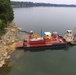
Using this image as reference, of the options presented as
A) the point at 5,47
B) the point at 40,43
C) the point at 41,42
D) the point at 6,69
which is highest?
the point at 5,47

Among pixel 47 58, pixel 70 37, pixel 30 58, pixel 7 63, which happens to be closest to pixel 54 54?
pixel 47 58

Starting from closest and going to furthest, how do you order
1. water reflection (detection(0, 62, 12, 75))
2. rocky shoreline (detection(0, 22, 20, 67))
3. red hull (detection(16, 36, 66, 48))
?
water reflection (detection(0, 62, 12, 75)), rocky shoreline (detection(0, 22, 20, 67)), red hull (detection(16, 36, 66, 48))

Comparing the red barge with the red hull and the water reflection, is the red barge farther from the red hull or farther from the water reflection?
the water reflection

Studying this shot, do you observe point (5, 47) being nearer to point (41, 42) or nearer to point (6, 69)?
point (6, 69)

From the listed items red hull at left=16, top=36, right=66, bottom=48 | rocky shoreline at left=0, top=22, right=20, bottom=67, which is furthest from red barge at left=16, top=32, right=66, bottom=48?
rocky shoreline at left=0, top=22, right=20, bottom=67

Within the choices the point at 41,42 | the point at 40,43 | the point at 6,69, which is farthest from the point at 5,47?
the point at 41,42

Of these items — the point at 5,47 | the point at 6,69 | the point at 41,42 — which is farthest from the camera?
the point at 41,42

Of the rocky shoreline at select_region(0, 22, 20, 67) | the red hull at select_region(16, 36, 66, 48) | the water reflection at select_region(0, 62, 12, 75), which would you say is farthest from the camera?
the red hull at select_region(16, 36, 66, 48)

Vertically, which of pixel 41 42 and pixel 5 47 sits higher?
pixel 5 47

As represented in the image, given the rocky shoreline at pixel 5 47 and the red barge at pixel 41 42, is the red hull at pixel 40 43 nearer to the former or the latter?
the red barge at pixel 41 42

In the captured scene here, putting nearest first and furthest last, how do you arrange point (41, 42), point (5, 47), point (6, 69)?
point (6, 69) < point (5, 47) < point (41, 42)

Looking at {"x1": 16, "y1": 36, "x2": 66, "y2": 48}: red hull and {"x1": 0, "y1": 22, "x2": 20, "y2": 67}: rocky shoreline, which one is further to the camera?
{"x1": 16, "y1": 36, "x2": 66, "y2": 48}: red hull

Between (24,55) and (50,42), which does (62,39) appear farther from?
(24,55)

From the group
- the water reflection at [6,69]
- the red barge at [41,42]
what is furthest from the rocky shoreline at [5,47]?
the red barge at [41,42]
